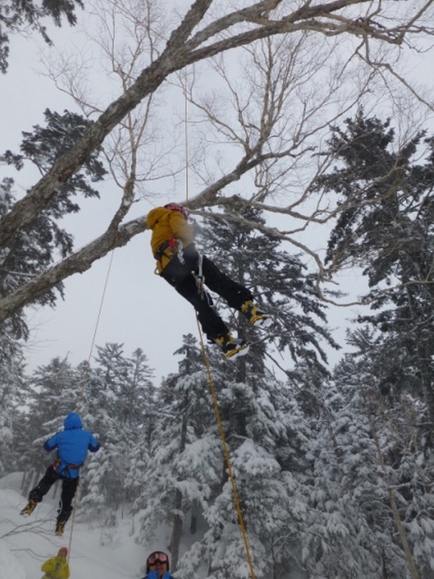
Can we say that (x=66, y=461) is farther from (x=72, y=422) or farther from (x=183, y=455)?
(x=183, y=455)

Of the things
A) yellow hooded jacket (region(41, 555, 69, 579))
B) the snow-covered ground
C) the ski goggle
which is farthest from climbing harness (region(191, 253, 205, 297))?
the snow-covered ground

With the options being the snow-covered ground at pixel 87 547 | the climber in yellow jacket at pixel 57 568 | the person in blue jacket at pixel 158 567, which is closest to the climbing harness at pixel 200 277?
the person in blue jacket at pixel 158 567

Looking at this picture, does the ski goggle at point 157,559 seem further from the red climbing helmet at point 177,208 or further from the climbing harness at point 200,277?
the red climbing helmet at point 177,208

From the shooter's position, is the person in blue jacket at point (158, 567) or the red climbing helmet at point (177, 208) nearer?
the red climbing helmet at point (177, 208)

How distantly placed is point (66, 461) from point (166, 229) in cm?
395

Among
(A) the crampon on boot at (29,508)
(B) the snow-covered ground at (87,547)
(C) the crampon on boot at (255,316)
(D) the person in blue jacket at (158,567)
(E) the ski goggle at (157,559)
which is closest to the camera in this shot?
(C) the crampon on boot at (255,316)

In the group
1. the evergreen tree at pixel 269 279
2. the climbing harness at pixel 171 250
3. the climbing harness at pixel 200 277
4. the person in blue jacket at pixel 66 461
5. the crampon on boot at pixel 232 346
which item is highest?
the evergreen tree at pixel 269 279

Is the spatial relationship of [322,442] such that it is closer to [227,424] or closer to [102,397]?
[227,424]

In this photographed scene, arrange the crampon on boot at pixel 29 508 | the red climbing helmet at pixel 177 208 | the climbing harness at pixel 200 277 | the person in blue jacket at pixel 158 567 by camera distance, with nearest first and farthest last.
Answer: the climbing harness at pixel 200 277 < the red climbing helmet at pixel 177 208 < the person in blue jacket at pixel 158 567 < the crampon on boot at pixel 29 508

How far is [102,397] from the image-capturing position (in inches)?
1180

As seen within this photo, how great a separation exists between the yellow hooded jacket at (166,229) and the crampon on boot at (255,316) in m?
1.05

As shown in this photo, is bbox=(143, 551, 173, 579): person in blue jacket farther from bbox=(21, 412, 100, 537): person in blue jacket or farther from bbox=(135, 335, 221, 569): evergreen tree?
bbox=(135, 335, 221, 569): evergreen tree

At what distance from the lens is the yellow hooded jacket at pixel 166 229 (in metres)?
4.77

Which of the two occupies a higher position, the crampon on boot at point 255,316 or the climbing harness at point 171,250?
the climbing harness at point 171,250
